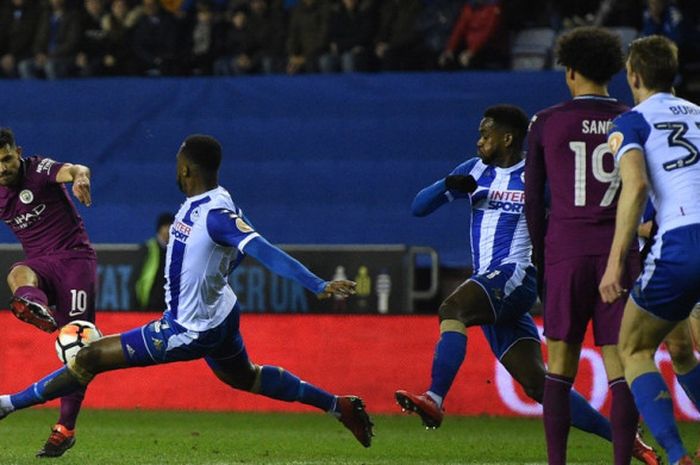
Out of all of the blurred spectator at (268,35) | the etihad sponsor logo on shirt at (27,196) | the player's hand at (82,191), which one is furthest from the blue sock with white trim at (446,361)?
the blurred spectator at (268,35)

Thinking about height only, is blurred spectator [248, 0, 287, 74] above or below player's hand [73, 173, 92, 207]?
below

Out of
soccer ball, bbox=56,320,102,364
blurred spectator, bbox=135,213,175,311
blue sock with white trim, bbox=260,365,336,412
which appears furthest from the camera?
blurred spectator, bbox=135,213,175,311

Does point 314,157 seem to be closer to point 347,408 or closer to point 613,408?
point 347,408

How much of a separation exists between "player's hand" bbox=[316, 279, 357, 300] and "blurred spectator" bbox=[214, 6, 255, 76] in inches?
416

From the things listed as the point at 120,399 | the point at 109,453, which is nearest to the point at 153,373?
the point at 120,399

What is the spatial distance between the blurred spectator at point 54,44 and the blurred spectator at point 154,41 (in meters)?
0.87

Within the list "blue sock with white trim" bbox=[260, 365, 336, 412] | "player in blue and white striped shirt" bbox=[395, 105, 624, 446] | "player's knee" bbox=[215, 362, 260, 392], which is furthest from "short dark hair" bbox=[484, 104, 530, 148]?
"player's knee" bbox=[215, 362, 260, 392]

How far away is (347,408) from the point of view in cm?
889

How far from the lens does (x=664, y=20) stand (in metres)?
15.9

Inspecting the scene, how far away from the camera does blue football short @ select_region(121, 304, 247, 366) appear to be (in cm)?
825

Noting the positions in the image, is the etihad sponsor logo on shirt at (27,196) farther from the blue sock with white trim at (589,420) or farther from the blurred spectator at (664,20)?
the blurred spectator at (664,20)

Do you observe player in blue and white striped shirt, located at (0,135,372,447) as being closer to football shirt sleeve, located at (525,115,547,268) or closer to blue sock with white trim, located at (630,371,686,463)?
football shirt sleeve, located at (525,115,547,268)

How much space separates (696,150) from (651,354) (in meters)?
0.93

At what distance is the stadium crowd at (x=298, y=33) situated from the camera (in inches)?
653
